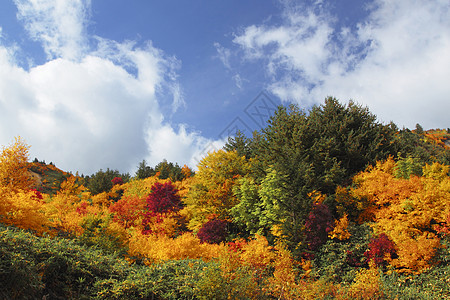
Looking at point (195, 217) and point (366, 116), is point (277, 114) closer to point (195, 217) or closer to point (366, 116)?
point (366, 116)

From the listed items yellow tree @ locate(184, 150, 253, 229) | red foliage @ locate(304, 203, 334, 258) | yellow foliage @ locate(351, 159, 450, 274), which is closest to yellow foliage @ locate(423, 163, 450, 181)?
yellow foliage @ locate(351, 159, 450, 274)

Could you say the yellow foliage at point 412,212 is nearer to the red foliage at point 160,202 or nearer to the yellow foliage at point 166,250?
the yellow foliage at point 166,250

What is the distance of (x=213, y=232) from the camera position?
73.5 ft

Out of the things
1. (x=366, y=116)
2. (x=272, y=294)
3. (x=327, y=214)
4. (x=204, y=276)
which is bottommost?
(x=272, y=294)

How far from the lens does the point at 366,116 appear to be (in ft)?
97.9

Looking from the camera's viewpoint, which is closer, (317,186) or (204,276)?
(204,276)

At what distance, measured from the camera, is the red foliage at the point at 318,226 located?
17.4 meters

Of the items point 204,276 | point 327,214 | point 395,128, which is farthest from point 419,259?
point 395,128

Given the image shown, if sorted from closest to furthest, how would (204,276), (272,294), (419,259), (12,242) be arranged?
1. (12,242)
2. (204,276)
3. (272,294)
4. (419,259)

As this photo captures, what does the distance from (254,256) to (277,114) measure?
59.3 ft

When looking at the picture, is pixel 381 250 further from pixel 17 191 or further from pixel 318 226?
pixel 17 191

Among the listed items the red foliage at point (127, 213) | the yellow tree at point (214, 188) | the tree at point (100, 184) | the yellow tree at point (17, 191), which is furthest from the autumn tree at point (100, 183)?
the yellow tree at point (214, 188)

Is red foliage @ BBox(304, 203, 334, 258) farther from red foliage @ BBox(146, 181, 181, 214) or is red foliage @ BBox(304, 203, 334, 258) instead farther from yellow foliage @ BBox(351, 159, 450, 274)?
red foliage @ BBox(146, 181, 181, 214)

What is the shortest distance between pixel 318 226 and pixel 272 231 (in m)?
3.54
